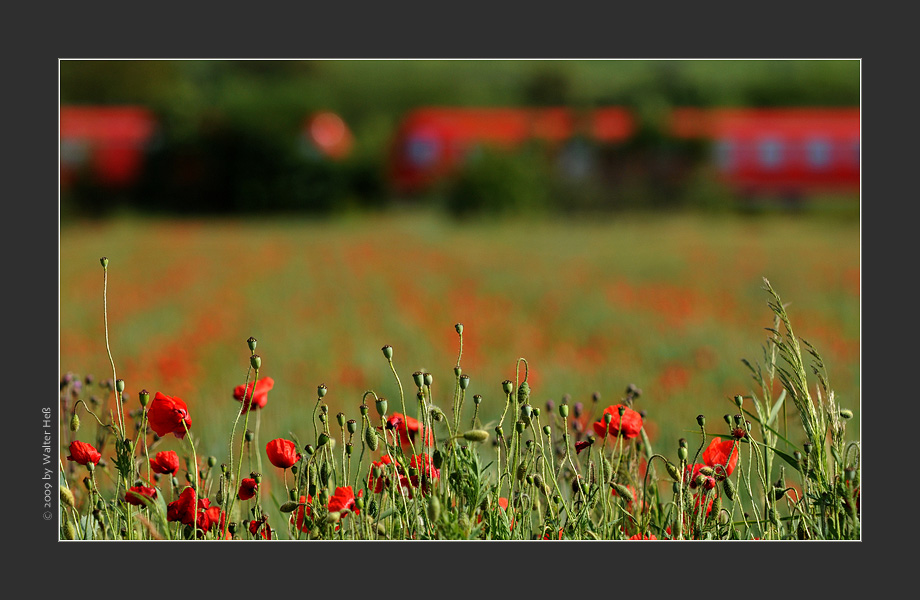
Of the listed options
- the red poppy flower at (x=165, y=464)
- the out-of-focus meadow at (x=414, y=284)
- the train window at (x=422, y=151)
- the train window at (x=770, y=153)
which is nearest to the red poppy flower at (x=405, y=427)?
the red poppy flower at (x=165, y=464)

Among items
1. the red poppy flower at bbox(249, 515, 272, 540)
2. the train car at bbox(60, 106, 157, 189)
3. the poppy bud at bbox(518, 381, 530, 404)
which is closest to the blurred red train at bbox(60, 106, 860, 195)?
the train car at bbox(60, 106, 157, 189)

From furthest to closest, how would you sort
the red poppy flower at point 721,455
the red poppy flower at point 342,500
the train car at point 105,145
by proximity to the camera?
the train car at point 105,145, the red poppy flower at point 721,455, the red poppy flower at point 342,500

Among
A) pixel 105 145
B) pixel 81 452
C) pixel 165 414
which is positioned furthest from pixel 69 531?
pixel 105 145

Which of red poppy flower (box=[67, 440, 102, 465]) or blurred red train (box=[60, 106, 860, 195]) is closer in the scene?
red poppy flower (box=[67, 440, 102, 465])

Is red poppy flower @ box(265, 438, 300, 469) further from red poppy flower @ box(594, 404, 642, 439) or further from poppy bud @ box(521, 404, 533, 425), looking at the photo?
red poppy flower @ box(594, 404, 642, 439)

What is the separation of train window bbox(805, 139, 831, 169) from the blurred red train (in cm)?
3

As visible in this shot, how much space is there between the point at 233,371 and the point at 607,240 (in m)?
9.01

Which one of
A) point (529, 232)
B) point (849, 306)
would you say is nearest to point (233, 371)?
point (849, 306)

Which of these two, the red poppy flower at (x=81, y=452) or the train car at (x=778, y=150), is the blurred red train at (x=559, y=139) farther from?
the red poppy flower at (x=81, y=452)

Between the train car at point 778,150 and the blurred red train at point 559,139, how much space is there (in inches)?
1.0

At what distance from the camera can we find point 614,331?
5.08 metres

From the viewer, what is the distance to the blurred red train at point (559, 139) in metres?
22.3

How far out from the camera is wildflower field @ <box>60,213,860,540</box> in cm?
142

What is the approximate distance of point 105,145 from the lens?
22.6 m
